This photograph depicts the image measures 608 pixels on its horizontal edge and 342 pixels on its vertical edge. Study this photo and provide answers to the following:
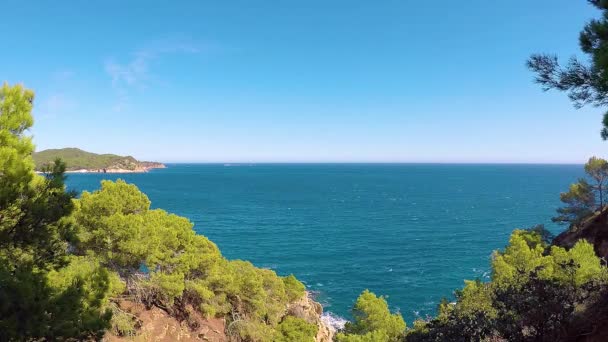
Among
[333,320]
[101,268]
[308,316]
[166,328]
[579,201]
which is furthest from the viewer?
[579,201]

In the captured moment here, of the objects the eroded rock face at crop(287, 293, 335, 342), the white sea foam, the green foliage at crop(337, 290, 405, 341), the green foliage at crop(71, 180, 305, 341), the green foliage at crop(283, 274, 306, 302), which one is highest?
the green foliage at crop(71, 180, 305, 341)

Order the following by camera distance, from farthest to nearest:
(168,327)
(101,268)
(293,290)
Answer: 1. (293,290)
2. (168,327)
3. (101,268)

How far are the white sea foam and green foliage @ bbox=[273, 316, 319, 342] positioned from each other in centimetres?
882

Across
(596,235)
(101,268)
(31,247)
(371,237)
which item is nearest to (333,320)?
(596,235)

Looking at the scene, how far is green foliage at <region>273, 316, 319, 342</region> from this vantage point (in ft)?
85.5

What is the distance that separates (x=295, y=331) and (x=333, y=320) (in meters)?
12.3

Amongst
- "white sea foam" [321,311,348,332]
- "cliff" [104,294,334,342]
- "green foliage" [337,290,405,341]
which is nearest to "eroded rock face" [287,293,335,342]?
"white sea foam" [321,311,348,332]

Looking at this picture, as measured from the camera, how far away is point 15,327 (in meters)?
8.06

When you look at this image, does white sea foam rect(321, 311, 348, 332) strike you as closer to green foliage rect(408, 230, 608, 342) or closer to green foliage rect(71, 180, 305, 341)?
green foliage rect(71, 180, 305, 341)

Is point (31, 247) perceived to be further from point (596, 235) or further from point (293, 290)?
point (596, 235)

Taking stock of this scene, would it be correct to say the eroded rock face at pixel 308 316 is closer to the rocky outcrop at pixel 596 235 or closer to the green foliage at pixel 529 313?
the green foliage at pixel 529 313

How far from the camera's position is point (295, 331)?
88.7 feet

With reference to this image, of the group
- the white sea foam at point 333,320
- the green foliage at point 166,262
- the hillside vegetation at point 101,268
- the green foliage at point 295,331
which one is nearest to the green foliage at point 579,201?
the white sea foam at point 333,320

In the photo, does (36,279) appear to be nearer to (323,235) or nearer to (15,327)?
(15,327)
